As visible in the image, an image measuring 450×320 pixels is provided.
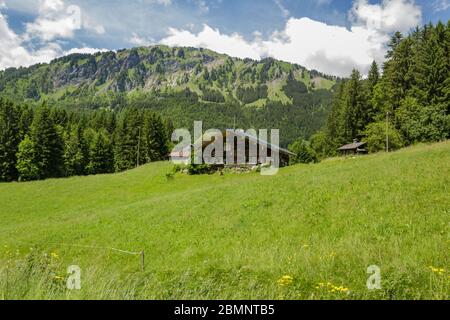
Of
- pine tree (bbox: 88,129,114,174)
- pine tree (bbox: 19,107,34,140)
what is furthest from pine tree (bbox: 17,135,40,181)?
pine tree (bbox: 88,129,114,174)

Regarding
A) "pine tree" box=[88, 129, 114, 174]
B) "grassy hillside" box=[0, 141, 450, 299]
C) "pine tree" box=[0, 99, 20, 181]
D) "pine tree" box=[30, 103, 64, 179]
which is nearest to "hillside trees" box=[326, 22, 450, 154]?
"grassy hillside" box=[0, 141, 450, 299]

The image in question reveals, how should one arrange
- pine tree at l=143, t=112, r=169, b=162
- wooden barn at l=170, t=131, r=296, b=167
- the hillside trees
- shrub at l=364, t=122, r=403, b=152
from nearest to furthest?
1. the hillside trees
2. wooden barn at l=170, t=131, r=296, b=167
3. shrub at l=364, t=122, r=403, b=152
4. pine tree at l=143, t=112, r=169, b=162

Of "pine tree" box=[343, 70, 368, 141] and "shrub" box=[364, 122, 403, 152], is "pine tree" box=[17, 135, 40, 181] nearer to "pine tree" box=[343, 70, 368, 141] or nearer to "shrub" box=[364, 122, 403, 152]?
"pine tree" box=[343, 70, 368, 141]

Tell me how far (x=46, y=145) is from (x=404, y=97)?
69363mm

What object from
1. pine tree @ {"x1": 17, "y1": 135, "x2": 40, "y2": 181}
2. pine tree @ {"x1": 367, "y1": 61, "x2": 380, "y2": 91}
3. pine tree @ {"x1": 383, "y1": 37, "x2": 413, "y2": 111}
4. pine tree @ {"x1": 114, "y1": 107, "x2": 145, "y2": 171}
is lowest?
pine tree @ {"x1": 17, "y1": 135, "x2": 40, "y2": 181}

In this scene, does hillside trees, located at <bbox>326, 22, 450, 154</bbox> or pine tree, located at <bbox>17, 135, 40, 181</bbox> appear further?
pine tree, located at <bbox>17, 135, 40, 181</bbox>

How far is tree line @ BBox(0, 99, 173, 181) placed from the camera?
2837 inches

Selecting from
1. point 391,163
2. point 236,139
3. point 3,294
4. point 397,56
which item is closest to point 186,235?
point 3,294

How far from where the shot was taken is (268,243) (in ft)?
47.4

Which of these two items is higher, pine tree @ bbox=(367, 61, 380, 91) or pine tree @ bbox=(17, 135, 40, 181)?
pine tree @ bbox=(367, 61, 380, 91)

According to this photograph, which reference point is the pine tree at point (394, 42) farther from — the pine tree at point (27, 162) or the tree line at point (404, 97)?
the pine tree at point (27, 162)

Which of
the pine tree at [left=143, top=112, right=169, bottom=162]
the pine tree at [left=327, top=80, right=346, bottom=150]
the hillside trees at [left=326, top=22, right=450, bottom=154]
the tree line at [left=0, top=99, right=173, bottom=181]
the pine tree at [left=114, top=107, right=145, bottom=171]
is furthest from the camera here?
the pine tree at [left=143, top=112, right=169, bottom=162]

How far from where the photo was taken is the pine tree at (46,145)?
7288 cm
